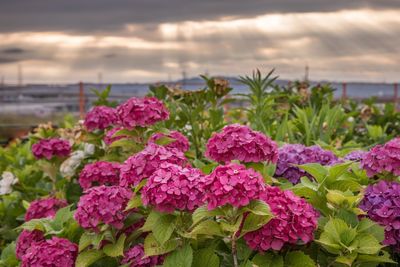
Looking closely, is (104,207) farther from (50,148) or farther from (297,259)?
(50,148)

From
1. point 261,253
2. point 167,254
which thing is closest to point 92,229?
point 167,254

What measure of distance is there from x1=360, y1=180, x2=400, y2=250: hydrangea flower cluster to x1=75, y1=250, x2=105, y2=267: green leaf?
1216mm

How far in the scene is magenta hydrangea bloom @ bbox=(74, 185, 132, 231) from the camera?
3004 mm

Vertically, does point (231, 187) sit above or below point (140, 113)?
below

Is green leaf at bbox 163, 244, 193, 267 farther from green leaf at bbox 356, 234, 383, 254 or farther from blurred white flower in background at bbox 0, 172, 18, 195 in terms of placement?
blurred white flower in background at bbox 0, 172, 18, 195

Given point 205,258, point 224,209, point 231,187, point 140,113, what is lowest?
point 205,258

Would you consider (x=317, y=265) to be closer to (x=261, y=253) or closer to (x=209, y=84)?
(x=261, y=253)

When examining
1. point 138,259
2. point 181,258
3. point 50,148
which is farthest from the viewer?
point 50,148

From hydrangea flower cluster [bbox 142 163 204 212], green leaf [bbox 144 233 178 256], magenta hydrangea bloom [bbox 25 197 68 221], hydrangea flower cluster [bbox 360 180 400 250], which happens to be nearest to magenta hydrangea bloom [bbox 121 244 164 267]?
green leaf [bbox 144 233 178 256]

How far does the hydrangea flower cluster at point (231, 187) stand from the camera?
2504 mm

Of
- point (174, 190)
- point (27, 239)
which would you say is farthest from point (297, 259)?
point (27, 239)

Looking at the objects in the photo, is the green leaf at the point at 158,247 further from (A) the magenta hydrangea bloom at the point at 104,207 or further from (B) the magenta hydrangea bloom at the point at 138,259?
(A) the magenta hydrangea bloom at the point at 104,207

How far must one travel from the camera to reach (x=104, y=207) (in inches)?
118

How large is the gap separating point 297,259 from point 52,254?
1.13 meters
